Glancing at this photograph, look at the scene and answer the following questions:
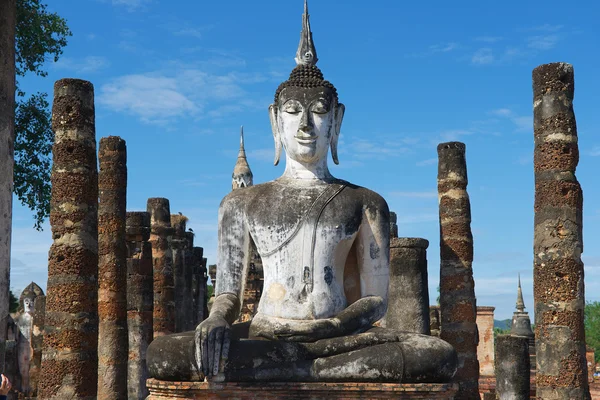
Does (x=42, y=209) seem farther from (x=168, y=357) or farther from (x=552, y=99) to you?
(x=168, y=357)

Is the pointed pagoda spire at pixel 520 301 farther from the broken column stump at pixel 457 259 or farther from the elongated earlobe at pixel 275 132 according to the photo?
the elongated earlobe at pixel 275 132

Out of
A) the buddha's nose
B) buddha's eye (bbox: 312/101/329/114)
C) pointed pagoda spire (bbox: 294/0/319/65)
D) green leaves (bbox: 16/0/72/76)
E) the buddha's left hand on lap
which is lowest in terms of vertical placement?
the buddha's left hand on lap

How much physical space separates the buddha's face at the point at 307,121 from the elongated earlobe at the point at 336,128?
0.38ft

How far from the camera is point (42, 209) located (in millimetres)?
19062

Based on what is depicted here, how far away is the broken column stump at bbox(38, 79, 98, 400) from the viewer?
34.3 feet

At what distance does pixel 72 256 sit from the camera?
34.9 feet

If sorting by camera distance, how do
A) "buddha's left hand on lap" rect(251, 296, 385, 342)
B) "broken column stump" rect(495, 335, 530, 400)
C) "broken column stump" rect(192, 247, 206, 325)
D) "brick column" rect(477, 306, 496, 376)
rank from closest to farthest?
"buddha's left hand on lap" rect(251, 296, 385, 342) < "broken column stump" rect(495, 335, 530, 400) < "broken column stump" rect(192, 247, 206, 325) < "brick column" rect(477, 306, 496, 376)

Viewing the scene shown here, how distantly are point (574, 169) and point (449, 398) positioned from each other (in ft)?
19.2

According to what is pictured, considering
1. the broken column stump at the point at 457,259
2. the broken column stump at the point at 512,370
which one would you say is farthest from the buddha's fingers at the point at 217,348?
the broken column stump at the point at 512,370

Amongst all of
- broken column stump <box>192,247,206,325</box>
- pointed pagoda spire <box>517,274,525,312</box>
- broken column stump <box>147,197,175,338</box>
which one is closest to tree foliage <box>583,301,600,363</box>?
pointed pagoda spire <box>517,274,525,312</box>

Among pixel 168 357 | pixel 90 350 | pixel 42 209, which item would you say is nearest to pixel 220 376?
pixel 168 357

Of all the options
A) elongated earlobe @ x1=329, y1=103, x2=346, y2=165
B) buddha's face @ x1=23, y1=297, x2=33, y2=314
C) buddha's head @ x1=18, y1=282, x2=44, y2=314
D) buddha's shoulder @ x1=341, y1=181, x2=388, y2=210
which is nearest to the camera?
buddha's shoulder @ x1=341, y1=181, x2=388, y2=210

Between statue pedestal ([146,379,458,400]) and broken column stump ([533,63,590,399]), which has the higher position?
broken column stump ([533,63,590,399])

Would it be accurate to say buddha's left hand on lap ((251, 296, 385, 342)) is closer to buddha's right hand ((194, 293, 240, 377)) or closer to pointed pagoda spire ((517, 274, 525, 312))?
buddha's right hand ((194, 293, 240, 377))
